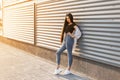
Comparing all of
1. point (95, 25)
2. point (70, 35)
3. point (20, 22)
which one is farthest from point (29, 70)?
point (20, 22)

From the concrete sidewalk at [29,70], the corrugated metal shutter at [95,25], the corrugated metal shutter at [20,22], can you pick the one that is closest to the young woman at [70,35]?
the corrugated metal shutter at [95,25]

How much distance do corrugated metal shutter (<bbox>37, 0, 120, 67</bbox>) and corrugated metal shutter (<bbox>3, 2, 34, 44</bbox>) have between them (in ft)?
6.94

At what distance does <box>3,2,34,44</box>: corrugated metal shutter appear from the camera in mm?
9328

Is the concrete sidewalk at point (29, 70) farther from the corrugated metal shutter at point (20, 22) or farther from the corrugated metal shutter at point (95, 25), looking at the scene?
the corrugated metal shutter at point (20, 22)

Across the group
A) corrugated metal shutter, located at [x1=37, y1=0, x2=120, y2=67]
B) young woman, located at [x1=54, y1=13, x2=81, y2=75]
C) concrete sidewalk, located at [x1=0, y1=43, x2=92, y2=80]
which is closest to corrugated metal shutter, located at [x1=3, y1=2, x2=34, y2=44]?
concrete sidewalk, located at [x1=0, y1=43, x2=92, y2=80]

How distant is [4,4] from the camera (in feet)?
43.0

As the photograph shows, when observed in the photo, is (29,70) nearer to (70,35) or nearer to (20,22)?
(70,35)

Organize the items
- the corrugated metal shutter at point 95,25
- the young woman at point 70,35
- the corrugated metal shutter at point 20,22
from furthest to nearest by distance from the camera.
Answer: the corrugated metal shutter at point 20,22 < the young woman at point 70,35 < the corrugated metal shutter at point 95,25

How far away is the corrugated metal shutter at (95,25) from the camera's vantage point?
4855mm

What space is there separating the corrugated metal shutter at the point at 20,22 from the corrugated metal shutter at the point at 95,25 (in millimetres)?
2117

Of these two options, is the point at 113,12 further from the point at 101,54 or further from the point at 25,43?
the point at 25,43

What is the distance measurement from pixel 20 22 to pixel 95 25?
5856 mm

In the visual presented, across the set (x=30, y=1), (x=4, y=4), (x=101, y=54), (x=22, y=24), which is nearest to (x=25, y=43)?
(x=22, y=24)

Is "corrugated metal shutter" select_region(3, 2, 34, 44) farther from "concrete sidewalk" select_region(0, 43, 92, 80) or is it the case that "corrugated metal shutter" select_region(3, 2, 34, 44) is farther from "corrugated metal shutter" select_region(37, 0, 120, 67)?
"corrugated metal shutter" select_region(37, 0, 120, 67)
